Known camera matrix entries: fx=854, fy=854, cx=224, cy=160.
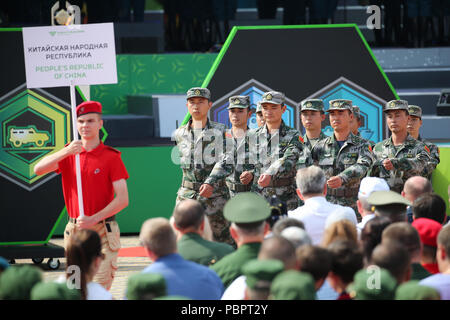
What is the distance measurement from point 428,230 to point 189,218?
4.47 ft

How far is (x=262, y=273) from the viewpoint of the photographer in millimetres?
3561

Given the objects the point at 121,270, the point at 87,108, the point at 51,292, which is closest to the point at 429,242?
the point at 51,292

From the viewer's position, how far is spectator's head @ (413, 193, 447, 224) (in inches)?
205

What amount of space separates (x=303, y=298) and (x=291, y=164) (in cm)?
424

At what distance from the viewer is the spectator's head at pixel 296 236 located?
4.22 m

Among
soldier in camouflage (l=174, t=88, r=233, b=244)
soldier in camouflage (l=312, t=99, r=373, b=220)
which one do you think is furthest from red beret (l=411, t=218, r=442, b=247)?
soldier in camouflage (l=174, t=88, r=233, b=244)

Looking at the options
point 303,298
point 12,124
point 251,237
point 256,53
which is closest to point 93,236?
point 251,237

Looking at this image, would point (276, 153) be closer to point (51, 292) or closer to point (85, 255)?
point (85, 255)

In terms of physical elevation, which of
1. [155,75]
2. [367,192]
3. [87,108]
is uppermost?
[87,108]

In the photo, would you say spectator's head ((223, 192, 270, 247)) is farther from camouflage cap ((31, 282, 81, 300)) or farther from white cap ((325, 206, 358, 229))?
camouflage cap ((31, 282, 81, 300))

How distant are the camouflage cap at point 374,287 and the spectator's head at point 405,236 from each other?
0.75m

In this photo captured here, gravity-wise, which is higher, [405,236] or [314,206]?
[405,236]

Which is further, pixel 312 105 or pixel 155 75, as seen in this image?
pixel 155 75

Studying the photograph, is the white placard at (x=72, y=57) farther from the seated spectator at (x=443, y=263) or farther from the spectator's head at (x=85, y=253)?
the seated spectator at (x=443, y=263)
